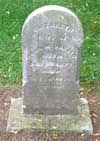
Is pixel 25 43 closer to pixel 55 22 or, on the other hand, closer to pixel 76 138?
pixel 55 22

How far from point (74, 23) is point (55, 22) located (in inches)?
8.3

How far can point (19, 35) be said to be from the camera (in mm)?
7906

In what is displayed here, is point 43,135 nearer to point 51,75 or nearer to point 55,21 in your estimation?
point 51,75

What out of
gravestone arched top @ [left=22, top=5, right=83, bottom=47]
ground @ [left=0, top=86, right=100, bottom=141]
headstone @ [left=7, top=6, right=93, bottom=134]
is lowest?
ground @ [left=0, top=86, right=100, bottom=141]

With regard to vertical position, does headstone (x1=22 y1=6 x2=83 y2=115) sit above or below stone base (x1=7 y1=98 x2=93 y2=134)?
above

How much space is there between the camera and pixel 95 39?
7.88 meters

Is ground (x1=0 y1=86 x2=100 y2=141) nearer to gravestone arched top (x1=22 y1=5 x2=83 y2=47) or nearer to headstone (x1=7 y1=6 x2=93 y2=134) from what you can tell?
headstone (x1=7 y1=6 x2=93 y2=134)

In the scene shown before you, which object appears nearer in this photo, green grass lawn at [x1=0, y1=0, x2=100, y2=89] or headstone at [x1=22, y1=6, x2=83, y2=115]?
headstone at [x1=22, y1=6, x2=83, y2=115]

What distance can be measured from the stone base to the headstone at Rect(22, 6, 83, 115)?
0.25 feet

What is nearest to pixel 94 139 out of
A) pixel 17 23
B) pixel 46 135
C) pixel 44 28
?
pixel 46 135

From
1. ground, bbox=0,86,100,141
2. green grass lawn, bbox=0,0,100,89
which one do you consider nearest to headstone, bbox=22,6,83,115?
ground, bbox=0,86,100,141

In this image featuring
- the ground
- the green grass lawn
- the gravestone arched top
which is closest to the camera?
the gravestone arched top

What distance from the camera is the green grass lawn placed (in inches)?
270

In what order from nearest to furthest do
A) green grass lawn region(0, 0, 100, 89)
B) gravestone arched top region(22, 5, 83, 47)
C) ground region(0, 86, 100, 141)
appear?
gravestone arched top region(22, 5, 83, 47)
ground region(0, 86, 100, 141)
green grass lawn region(0, 0, 100, 89)
